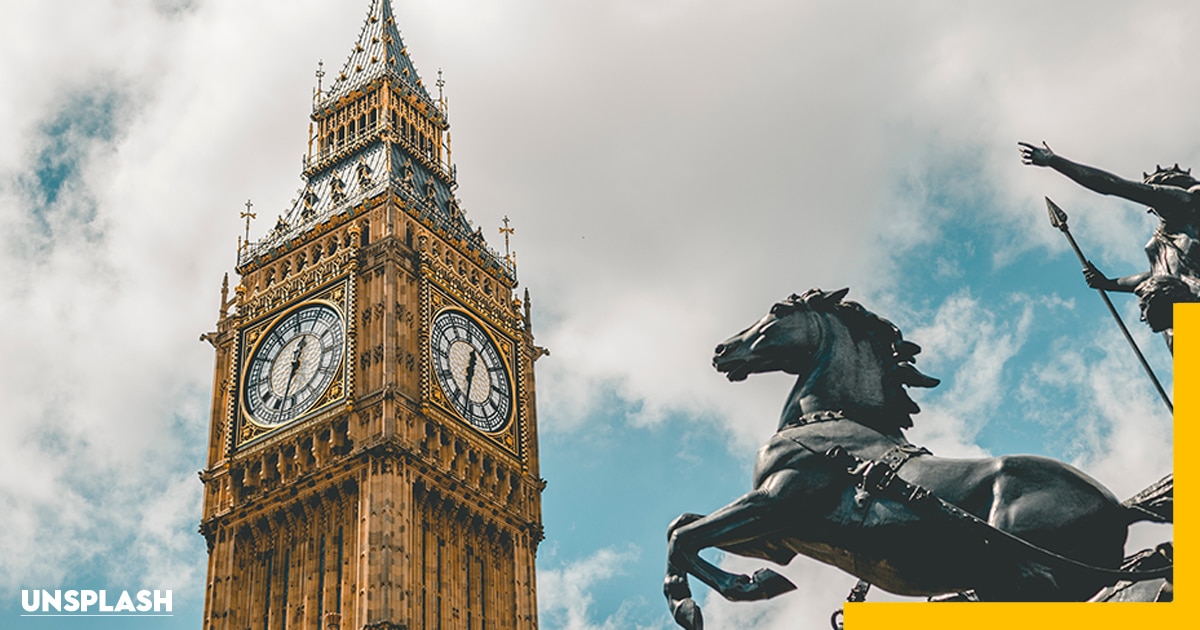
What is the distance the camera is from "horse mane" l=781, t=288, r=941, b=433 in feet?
44.2

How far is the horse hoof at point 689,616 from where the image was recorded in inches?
492

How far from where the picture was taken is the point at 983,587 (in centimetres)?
1202

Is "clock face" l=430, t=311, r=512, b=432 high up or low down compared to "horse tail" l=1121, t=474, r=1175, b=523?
up

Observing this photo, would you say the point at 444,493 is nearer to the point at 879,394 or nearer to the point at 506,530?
the point at 506,530

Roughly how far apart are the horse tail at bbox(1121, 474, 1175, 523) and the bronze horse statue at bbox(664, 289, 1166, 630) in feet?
0.07

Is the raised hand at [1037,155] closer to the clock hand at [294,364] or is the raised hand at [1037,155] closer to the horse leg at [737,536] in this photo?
the horse leg at [737,536]

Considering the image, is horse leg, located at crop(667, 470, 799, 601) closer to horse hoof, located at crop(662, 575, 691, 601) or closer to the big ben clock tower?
horse hoof, located at crop(662, 575, 691, 601)

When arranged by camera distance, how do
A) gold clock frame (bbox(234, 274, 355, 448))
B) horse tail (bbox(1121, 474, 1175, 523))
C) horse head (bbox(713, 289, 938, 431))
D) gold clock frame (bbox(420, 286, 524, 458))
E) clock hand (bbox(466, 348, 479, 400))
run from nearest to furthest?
horse tail (bbox(1121, 474, 1175, 523)) → horse head (bbox(713, 289, 938, 431)) → gold clock frame (bbox(234, 274, 355, 448)) → gold clock frame (bbox(420, 286, 524, 458)) → clock hand (bbox(466, 348, 479, 400))

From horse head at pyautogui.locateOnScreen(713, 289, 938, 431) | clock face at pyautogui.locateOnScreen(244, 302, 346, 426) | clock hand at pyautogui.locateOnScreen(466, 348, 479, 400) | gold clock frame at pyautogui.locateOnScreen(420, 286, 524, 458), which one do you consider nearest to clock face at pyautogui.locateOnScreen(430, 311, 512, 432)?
clock hand at pyautogui.locateOnScreen(466, 348, 479, 400)

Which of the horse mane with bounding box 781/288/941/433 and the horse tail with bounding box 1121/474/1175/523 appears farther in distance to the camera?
the horse mane with bounding box 781/288/941/433

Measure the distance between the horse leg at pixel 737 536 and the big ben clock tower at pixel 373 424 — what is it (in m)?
48.9

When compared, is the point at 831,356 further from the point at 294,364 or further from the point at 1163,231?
the point at 294,364

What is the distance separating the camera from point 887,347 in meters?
13.7

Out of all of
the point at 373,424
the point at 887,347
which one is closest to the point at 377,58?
the point at 373,424
